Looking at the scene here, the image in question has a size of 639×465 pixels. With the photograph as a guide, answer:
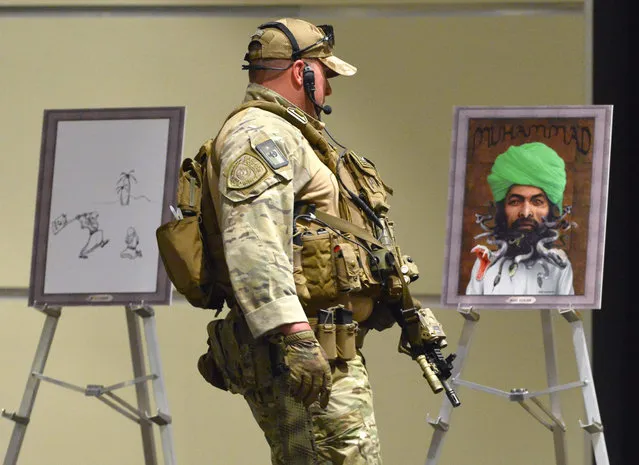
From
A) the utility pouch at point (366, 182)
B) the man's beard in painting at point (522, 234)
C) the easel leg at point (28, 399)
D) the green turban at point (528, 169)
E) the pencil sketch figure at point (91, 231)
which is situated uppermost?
the green turban at point (528, 169)

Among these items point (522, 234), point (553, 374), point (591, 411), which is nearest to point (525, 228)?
point (522, 234)

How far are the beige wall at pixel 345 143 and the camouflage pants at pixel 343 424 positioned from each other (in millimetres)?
1958

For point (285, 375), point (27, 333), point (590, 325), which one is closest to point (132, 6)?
point (27, 333)

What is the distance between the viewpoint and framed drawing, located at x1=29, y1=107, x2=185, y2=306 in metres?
4.39

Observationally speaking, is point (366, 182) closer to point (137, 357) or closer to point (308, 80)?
point (308, 80)

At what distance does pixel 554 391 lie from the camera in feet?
13.8

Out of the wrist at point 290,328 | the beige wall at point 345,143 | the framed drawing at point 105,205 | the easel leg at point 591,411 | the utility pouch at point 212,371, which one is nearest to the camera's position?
the wrist at point 290,328

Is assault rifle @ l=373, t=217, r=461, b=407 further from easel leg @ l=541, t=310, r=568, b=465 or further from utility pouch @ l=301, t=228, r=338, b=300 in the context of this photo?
easel leg @ l=541, t=310, r=568, b=465

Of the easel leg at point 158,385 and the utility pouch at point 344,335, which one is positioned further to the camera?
the easel leg at point 158,385

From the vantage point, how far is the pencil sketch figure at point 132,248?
440 centimetres

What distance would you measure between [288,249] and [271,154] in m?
0.21

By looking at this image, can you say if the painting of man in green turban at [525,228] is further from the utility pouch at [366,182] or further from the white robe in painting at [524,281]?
the utility pouch at [366,182]

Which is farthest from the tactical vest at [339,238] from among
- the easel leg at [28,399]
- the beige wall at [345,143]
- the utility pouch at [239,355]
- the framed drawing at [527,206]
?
the beige wall at [345,143]

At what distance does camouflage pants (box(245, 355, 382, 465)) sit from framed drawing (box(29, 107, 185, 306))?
1277 millimetres
